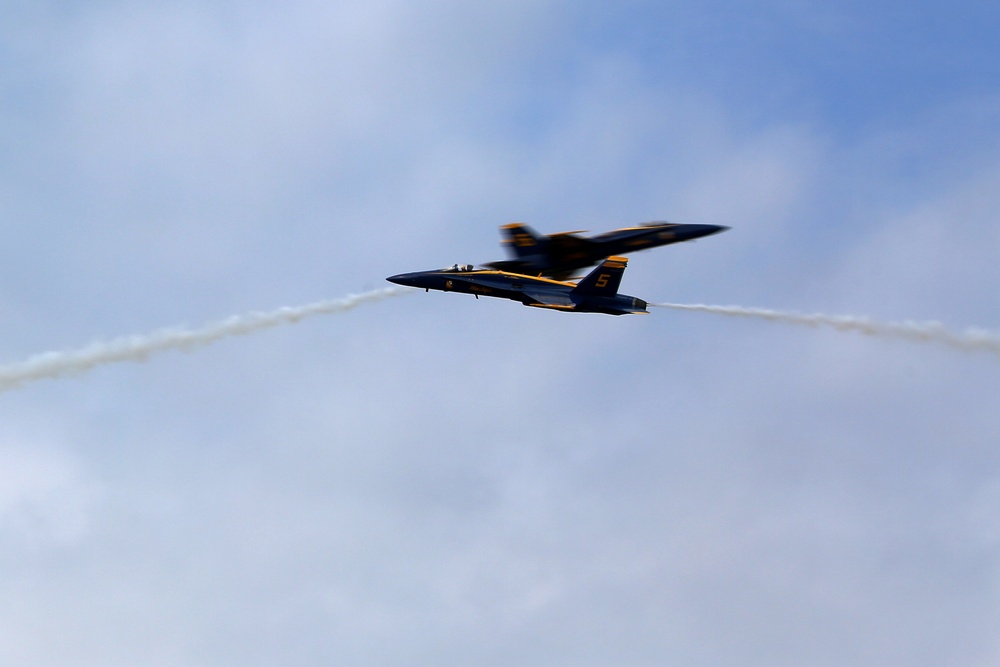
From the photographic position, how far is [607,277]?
187ft

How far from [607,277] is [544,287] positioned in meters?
4.01

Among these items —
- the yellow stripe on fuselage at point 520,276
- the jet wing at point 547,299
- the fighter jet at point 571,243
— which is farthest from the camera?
the fighter jet at point 571,243

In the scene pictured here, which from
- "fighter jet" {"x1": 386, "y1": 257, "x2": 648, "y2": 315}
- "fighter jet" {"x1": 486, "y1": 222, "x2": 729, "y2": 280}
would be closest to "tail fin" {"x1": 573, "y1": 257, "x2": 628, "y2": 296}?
"fighter jet" {"x1": 386, "y1": 257, "x2": 648, "y2": 315}

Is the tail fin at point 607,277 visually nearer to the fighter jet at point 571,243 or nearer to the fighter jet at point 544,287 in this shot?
the fighter jet at point 544,287

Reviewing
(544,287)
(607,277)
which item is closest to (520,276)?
(544,287)

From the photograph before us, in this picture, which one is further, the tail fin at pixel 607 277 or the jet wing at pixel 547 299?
the jet wing at pixel 547 299

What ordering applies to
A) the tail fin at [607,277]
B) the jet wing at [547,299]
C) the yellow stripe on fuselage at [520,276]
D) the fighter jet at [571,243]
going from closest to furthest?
the tail fin at [607,277], the jet wing at [547,299], the yellow stripe on fuselage at [520,276], the fighter jet at [571,243]

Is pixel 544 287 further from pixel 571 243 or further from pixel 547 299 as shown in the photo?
pixel 571 243

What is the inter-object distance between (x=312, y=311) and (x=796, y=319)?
24548 mm

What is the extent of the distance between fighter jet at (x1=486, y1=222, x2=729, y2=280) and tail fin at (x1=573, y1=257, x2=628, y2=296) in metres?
7.62

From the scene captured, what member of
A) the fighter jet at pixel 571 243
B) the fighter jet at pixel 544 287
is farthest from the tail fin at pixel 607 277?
the fighter jet at pixel 571 243

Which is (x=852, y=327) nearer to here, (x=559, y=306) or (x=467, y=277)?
(x=559, y=306)

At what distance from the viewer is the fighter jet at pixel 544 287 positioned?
57.1 m

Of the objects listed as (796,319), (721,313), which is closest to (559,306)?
(721,313)
